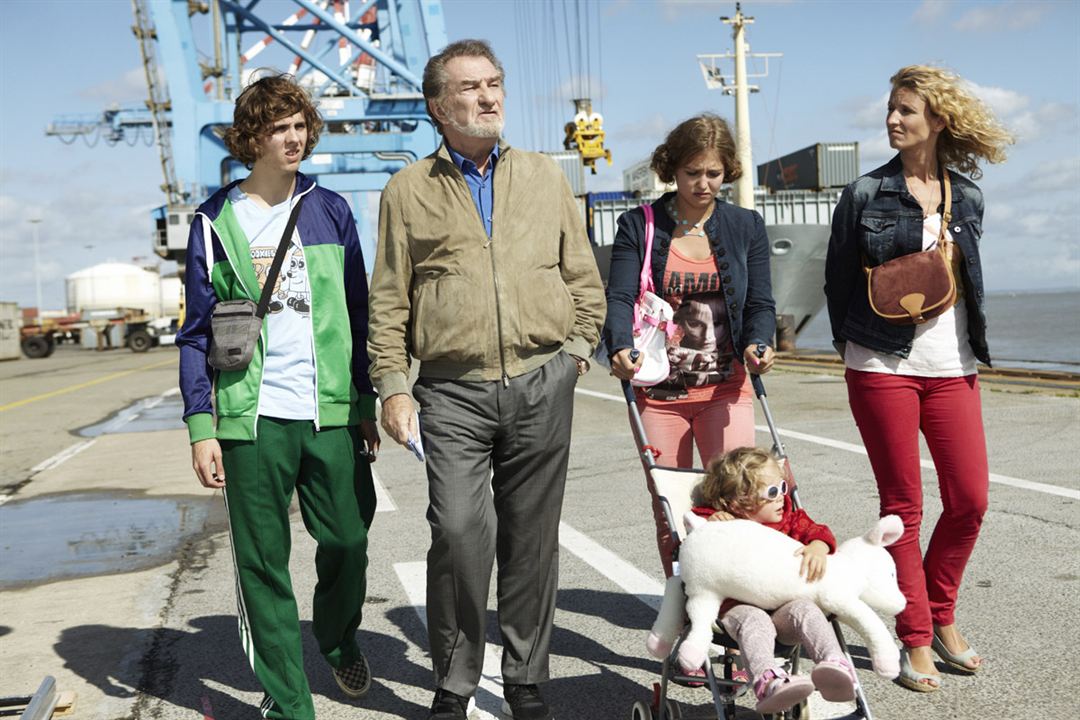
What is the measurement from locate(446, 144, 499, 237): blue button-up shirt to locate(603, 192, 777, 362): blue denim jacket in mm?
636

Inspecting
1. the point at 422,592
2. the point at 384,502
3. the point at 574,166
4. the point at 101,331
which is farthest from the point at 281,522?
the point at 101,331

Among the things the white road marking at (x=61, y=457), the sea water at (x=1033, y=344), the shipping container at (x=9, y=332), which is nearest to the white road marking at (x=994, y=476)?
the white road marking at (x=61, y=457)

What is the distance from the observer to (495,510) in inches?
157

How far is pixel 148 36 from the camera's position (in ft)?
270

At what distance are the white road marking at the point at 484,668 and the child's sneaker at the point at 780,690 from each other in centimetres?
126

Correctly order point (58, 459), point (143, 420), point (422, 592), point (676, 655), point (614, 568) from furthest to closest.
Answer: point (143, 420), point (58, 459), point (614, 568), point (422, 592), point (676, 655)

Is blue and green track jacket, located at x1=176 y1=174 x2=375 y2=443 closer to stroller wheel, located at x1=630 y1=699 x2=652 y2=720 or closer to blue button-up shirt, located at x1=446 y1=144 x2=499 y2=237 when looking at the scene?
blue button-up shirt, located at x1=446 y1=144 x2=499 y2=237

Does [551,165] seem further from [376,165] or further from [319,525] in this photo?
[376,165]

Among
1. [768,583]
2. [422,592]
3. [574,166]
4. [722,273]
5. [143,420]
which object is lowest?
[143,420]

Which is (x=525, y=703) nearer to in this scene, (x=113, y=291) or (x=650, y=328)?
(x=650, y=328)

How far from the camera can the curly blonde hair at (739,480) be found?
3512 millimetres

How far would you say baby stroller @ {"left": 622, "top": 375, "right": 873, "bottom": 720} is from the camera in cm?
325

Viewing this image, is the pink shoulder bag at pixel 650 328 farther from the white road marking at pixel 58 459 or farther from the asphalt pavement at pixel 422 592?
the white road marking at pixel 58 459

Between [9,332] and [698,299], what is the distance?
5314cm
